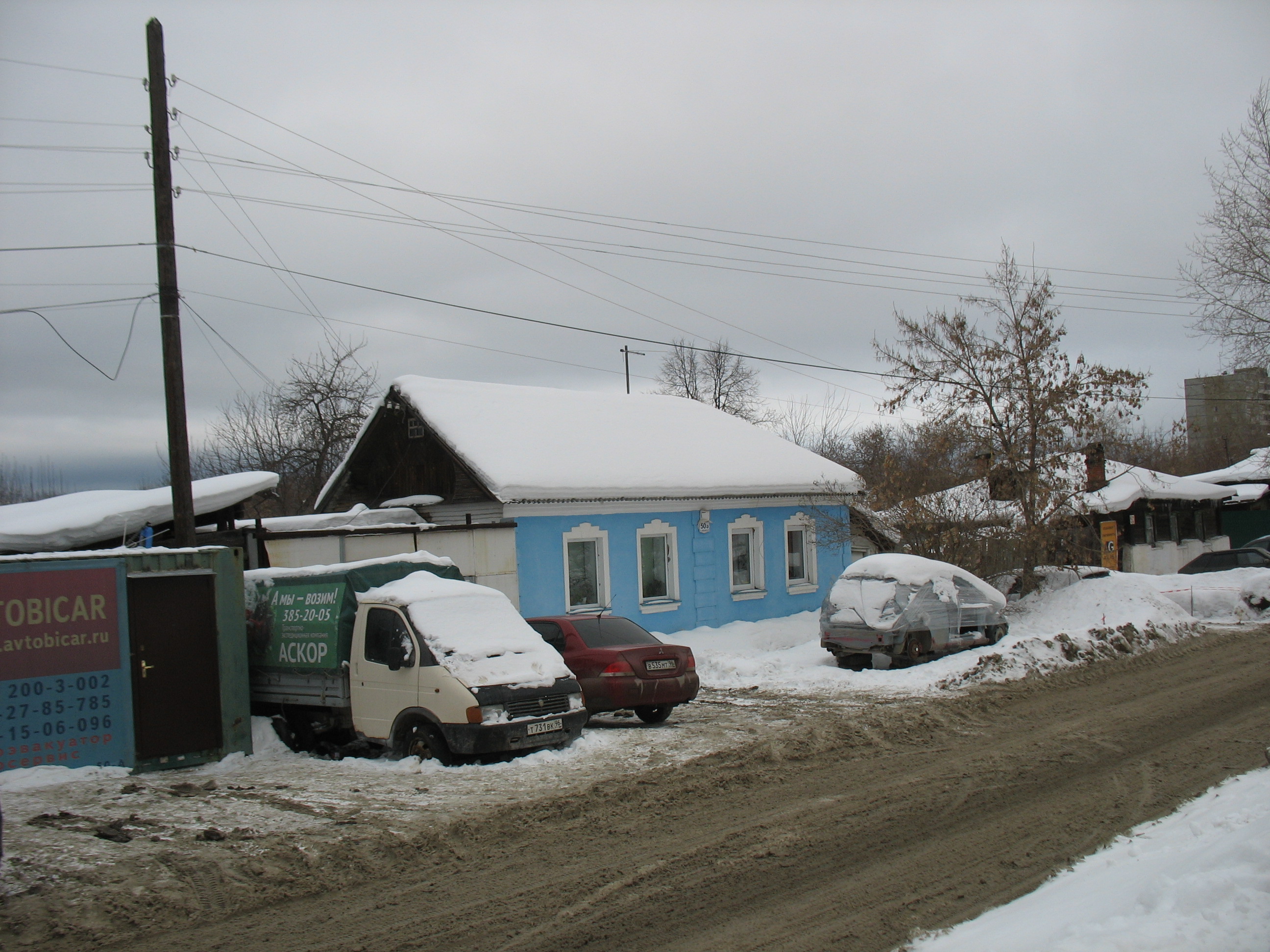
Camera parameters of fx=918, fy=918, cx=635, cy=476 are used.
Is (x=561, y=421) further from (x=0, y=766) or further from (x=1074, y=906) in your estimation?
(x=1074, y=906)

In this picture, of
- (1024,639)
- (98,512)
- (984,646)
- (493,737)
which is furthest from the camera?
(984,646)

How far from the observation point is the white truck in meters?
9.41

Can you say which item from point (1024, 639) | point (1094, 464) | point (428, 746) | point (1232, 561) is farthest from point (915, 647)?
point (1232, 561)

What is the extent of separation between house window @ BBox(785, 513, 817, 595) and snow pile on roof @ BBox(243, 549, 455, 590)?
479 inches

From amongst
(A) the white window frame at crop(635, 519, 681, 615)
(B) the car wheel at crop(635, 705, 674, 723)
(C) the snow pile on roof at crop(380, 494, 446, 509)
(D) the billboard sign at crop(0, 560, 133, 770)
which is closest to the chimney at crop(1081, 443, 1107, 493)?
(A) the white window frame at crop(635, 519, 681, 615)

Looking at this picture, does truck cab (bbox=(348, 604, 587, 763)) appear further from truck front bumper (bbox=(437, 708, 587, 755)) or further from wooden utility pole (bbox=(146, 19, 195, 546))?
wooden utility pole (bbox=(146, 19, 195, 546))

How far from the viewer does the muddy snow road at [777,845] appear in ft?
17.1

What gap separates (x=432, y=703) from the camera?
9453 millimetres

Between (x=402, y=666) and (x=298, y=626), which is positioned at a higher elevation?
(x=298, y=626)

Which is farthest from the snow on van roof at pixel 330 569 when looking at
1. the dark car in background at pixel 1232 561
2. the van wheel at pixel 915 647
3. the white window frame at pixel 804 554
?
the dark car in background at pixel 1232 561

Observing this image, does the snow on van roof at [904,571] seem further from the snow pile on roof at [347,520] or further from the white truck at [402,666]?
the snow pile on roof at [347,520]

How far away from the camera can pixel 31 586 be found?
9.26m

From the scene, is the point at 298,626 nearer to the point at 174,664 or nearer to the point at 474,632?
the point at 174,664

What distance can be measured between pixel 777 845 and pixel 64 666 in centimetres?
745
